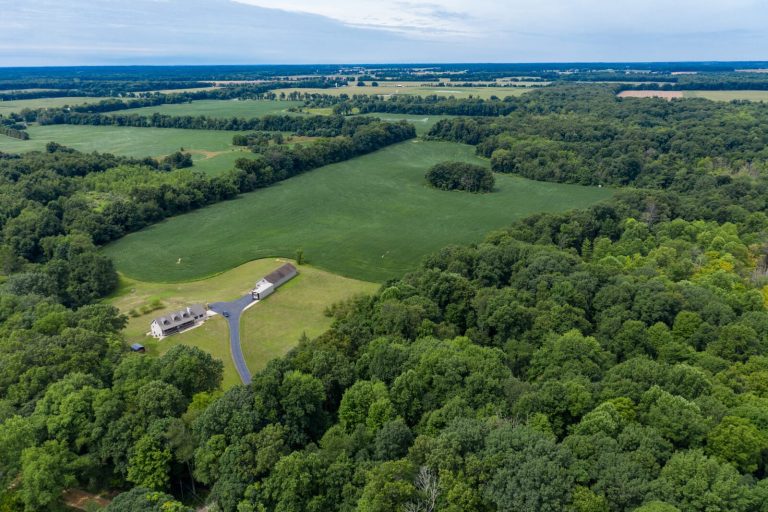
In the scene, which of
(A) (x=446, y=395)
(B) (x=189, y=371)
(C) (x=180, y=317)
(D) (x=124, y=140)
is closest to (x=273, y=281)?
(C) (x=180, y=317)

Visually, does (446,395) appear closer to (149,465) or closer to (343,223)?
(149,465)

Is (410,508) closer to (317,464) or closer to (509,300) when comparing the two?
(317,464)

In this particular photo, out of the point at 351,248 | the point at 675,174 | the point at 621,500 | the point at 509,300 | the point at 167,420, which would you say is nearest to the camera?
the point at 621,500

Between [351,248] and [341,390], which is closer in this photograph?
[341,390]

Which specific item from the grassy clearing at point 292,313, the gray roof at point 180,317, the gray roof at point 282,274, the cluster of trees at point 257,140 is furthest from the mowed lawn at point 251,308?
the cluster of trees at point 257,140

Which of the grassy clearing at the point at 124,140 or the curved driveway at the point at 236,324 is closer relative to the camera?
the curved driveway at the point at 236,324

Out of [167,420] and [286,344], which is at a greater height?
[167,420]

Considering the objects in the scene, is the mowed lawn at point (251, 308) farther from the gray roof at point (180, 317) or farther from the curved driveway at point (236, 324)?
the gray roof at point (180, 317)

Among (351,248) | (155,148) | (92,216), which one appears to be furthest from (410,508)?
(155,148)
